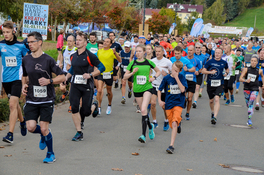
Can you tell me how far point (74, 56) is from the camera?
740cm

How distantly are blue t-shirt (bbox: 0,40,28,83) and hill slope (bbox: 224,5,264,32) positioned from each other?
453ft

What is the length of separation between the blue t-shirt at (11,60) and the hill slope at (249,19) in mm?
138170

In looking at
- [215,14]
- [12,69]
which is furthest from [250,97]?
[215,14]

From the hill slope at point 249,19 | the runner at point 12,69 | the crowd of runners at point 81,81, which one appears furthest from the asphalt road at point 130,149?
the hill slope at point 249,19

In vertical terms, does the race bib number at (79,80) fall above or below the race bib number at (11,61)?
below

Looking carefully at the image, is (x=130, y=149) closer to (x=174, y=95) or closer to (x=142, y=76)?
(x=174, y=95)

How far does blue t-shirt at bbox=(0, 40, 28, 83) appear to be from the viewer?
23.2ft

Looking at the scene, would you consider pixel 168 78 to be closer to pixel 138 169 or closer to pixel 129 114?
pixel 138 169

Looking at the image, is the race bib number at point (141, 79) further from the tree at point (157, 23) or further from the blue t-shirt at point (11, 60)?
the tree at point (157, 23)

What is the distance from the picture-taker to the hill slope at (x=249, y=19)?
142 meters

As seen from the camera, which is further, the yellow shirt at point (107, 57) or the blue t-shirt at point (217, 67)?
the yellow shirt at point (107, 57)

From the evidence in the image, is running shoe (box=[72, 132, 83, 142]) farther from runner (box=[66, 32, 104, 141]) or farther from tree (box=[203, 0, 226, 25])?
tree (box=[203, 0, 226, 25])

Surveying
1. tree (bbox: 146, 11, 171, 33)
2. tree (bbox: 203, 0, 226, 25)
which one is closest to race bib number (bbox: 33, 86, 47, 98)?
tree (bbox: 146, 11, 171, 33)

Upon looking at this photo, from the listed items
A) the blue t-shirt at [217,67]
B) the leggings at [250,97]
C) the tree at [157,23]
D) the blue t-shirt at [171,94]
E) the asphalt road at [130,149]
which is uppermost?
the tree at [157,23]
